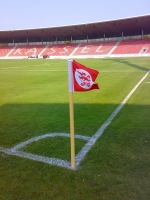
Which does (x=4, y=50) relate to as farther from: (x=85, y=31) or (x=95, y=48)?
(x=95, y=48)

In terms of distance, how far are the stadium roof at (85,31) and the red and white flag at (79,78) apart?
41347 millimetres

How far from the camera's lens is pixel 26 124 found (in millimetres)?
5453

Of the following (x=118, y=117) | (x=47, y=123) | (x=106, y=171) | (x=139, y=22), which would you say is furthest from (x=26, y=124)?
(x=139, y=22)

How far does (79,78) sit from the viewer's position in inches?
125

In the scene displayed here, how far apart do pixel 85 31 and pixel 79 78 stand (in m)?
52.3

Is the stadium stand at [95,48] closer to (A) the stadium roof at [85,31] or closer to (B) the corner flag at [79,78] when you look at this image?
(A) the stadium roof at [85,31]

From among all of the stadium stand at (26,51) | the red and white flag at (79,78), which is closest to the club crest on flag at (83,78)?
the red and white flag at (79,78)

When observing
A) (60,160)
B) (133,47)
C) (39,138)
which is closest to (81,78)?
(60,160)

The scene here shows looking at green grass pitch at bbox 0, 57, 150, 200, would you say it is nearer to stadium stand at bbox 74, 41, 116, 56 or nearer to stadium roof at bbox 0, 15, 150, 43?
stadium roof at bbox 0, 15, 150, 43

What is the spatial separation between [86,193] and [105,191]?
25cm

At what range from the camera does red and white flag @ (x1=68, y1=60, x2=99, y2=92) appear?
312cm

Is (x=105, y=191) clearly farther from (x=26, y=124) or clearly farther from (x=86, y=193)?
(x=26, y=124)

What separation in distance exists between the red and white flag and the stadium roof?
1628 inches

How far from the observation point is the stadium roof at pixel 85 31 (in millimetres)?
44219
